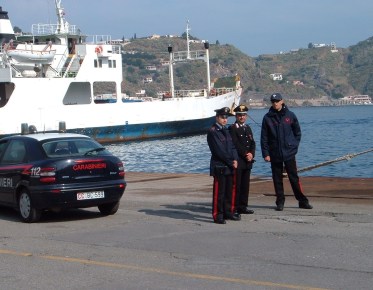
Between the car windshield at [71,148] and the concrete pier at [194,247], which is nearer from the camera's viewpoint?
the concrete pier at [194,247]

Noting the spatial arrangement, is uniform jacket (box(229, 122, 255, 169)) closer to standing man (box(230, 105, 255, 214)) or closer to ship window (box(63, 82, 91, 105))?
standing man (box(230, 105, 255, 214))

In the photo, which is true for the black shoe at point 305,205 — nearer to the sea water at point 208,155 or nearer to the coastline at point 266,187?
the coastline at point 266,187

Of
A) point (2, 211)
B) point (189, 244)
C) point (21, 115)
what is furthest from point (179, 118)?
point (189, 244)

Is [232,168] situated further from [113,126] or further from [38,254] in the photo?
[113,126]

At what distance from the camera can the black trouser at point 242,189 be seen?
1148cm

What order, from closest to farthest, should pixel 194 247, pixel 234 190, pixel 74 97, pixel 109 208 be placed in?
pixel 194 247 < pixel 234 190 < pixel 109 208 < pixel 74 97

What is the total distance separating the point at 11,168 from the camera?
12031 millimetres

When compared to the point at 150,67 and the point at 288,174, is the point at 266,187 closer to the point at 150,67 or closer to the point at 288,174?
the point at 288,174

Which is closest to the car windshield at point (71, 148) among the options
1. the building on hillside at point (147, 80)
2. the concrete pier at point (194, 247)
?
the concrete pier at point (194, 247)

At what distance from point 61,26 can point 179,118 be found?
11456mm

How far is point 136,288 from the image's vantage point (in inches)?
271

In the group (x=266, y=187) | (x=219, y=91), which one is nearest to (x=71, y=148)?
(x=266, y=187)

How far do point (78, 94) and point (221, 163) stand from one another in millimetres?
41922

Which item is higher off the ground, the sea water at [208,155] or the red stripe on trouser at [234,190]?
the red stripe on trouser at [234,190]
